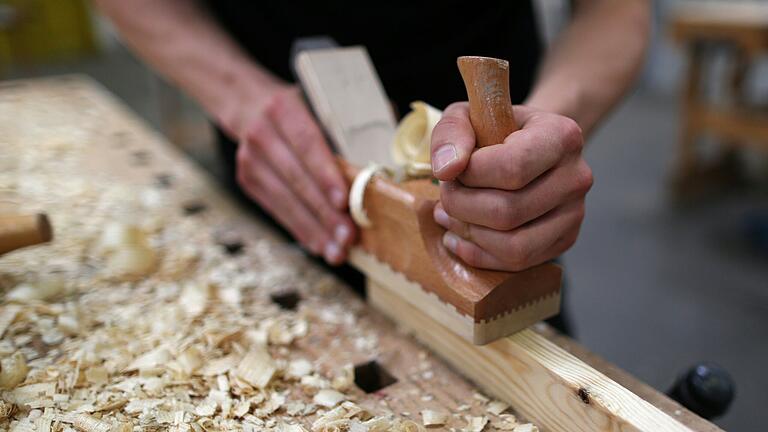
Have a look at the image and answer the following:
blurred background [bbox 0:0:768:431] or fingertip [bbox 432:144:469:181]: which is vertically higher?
fingertip [bbox 432:144:469:181]

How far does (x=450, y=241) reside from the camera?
49cm

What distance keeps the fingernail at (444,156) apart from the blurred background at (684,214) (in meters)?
0.51

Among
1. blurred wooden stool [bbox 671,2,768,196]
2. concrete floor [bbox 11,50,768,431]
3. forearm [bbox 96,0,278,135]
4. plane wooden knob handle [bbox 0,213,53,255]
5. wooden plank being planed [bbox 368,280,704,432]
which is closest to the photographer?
wooden plank being planed [bbox 368,280,704,432]

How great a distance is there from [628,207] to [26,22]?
4.88 m

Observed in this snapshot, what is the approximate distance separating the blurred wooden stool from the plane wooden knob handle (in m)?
2.40

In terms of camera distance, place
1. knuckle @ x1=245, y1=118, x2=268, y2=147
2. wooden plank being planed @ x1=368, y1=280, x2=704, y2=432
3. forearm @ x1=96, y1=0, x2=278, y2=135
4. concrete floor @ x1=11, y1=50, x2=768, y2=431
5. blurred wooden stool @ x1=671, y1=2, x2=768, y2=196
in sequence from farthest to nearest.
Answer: blurred wooden stool @ x1=671, y1=2, x2=768, y2=196
concrete floor @ x1=11, y1=50, x2=768, y2=431
forearm @ x1=96, y1=0, x2=278, y2=135
knuckle @ x1=245, y1=118, x2=268, y2=147
wooden plank being planed @ x1=368, y1=280, x2=704, y2=432

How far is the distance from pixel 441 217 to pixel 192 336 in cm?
26

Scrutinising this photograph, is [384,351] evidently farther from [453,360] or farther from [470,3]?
[470,3]

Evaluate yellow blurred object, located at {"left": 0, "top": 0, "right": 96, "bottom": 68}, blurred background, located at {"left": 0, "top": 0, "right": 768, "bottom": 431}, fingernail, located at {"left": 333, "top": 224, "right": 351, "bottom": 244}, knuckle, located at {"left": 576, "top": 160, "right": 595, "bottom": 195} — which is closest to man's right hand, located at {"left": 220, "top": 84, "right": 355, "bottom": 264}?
fingernail, located at {"left": 333, "top": 224, "right": 351, "bottom": 244}

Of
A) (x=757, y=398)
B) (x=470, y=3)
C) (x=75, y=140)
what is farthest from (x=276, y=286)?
(x=757, y=398)

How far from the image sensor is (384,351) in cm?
57

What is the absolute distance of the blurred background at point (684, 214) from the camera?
1.61m

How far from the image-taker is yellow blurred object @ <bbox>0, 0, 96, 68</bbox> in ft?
16.0

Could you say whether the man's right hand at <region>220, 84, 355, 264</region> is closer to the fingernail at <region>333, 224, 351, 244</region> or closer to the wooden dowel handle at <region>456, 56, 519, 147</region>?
the fingernail at <region>333, 224, 351, 244</region>
